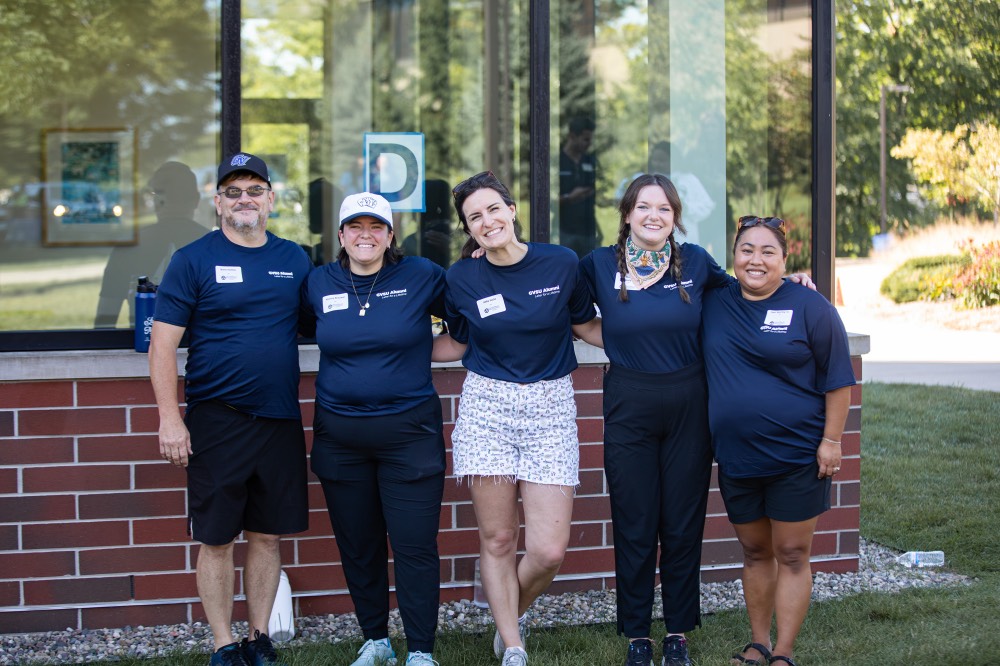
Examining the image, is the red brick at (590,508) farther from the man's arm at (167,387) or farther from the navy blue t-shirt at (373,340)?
the man's arm at (167,387)

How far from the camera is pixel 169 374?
392cm


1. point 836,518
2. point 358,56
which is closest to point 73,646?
point 836,518

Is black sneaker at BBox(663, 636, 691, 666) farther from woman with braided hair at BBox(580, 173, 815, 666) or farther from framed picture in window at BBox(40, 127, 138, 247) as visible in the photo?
framed picture in window at BBox(40, 127, 138, 247)

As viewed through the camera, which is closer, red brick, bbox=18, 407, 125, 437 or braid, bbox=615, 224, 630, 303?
braid, bbox=615, 224, 630, 303

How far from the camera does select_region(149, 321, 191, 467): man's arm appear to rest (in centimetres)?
392

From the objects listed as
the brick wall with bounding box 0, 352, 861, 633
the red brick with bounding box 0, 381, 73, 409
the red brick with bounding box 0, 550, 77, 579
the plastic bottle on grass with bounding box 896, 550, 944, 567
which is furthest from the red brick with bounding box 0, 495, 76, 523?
the plastic bottle on grass with bounding box 896, 550, 944, 567

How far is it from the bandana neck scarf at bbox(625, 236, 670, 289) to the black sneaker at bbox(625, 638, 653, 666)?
Answer: 1348 millimetres

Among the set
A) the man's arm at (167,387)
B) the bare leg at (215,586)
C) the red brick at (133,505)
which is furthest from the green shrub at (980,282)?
the man's arm at (167,387)

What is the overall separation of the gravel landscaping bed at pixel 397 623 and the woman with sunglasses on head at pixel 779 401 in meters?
1.17

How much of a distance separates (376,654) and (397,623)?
814mm

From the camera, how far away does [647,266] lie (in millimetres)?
4039

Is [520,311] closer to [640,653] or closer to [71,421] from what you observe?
[640,653]

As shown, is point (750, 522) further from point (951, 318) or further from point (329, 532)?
point (951, 318)

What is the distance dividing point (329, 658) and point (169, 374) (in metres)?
1.33
